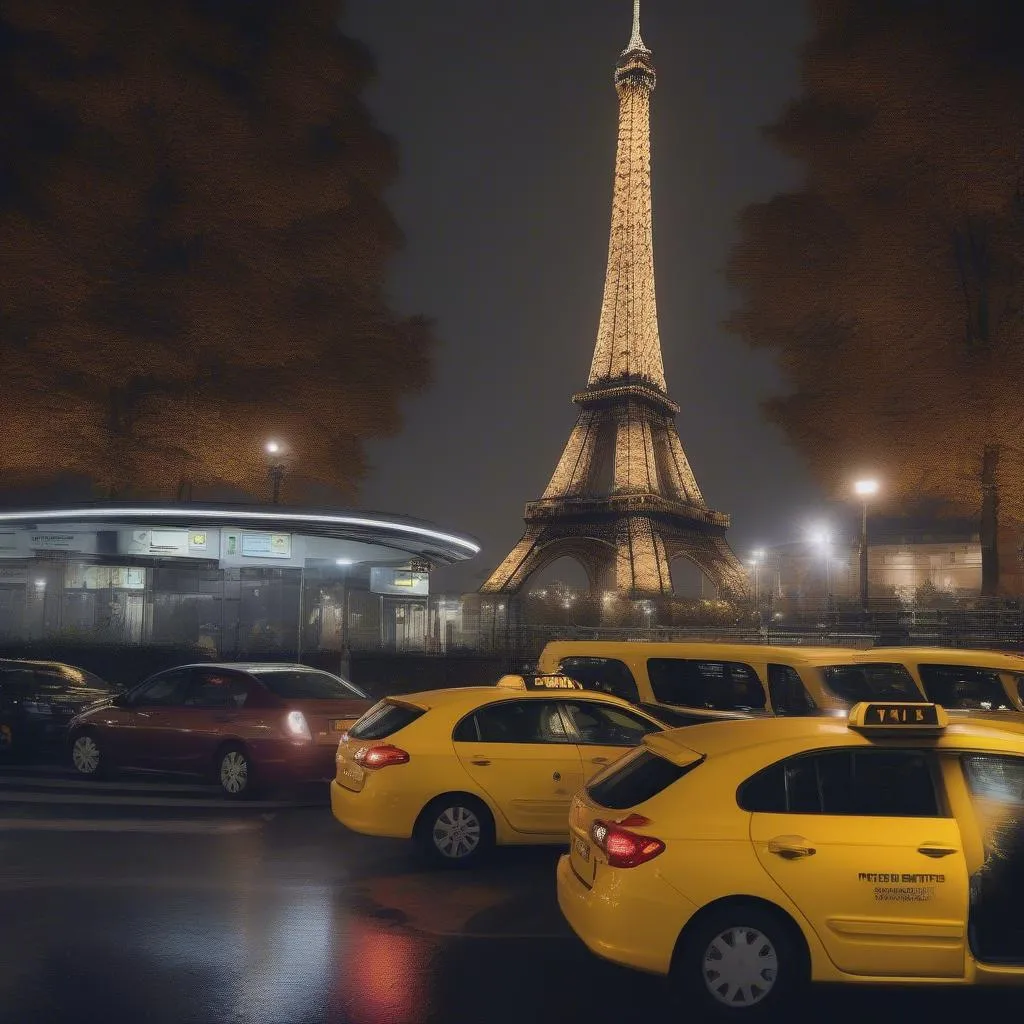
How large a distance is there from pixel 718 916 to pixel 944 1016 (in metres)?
1.33

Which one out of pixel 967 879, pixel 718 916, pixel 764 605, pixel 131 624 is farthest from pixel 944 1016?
pixel 764 605

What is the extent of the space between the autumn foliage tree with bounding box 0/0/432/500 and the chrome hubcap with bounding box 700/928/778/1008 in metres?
26.5

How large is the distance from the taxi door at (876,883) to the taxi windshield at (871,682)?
532cm

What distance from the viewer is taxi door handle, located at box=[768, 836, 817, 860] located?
16.6 feet

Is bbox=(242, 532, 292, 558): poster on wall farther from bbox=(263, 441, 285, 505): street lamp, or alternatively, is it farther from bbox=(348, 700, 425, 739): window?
bbox=(348, 700, 425, 739): window

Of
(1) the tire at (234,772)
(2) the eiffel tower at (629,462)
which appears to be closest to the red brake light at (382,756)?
(1) the tire at (234,772)

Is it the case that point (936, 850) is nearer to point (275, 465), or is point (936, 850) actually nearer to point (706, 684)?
point (706, 684)

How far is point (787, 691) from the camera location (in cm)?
1048

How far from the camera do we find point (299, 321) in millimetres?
31375

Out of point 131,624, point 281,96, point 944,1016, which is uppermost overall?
point 281,96

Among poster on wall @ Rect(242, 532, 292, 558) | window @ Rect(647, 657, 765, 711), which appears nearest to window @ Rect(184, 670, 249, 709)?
window @ Rect(647, 657, 765, 711)

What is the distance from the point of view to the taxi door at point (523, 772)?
331 inches

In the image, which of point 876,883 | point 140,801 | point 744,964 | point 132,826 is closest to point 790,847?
point 876,883

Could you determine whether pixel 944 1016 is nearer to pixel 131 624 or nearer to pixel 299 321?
pixel 131 624
